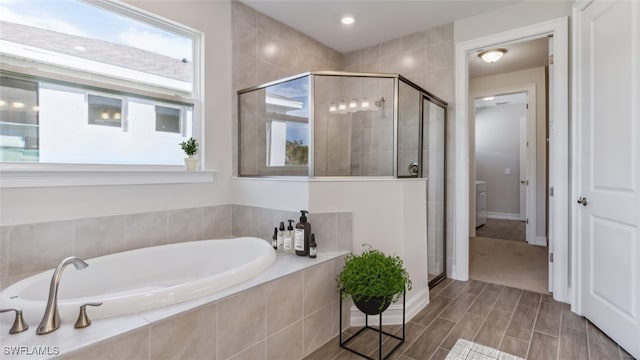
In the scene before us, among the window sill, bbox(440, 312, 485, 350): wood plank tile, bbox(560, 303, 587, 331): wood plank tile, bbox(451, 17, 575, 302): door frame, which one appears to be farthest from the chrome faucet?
bbox(451, 17, 575, 302): door frame

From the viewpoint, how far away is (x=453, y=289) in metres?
2.82

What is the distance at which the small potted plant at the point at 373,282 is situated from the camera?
5.84ft

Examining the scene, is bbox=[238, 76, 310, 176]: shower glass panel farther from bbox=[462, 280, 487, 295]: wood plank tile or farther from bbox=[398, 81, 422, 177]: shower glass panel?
bbox=[462, 280, 487, 295]: wood plank tile

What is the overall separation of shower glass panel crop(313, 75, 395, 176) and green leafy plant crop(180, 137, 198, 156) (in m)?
0.98

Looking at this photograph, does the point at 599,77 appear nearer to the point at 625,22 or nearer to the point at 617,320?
the point at 625,22

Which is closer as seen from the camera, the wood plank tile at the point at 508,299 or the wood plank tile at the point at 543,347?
the wood plank tile at the point at 543,347

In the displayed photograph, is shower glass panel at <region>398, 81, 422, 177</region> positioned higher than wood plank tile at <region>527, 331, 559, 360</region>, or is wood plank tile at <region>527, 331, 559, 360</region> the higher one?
shower glass panel at <region>398, 81, 422, 177</region>

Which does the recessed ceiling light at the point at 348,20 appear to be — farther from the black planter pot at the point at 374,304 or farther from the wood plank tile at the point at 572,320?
the wood plank tile at the point at 572,320

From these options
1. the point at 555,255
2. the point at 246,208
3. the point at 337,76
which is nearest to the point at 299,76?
the point at 337,76

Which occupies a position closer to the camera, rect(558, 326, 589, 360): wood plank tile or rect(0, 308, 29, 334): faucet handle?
rect(0, 308, 29, 334): faucet handle

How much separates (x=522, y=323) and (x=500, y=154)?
17.7ft

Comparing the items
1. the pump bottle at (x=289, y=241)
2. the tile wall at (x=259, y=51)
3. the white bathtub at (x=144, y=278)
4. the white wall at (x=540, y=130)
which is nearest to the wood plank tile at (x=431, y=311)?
the pump bottle at (x=289, y=241)

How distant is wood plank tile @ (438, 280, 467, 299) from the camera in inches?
107

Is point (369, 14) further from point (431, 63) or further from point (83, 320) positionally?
point (83, 320)
